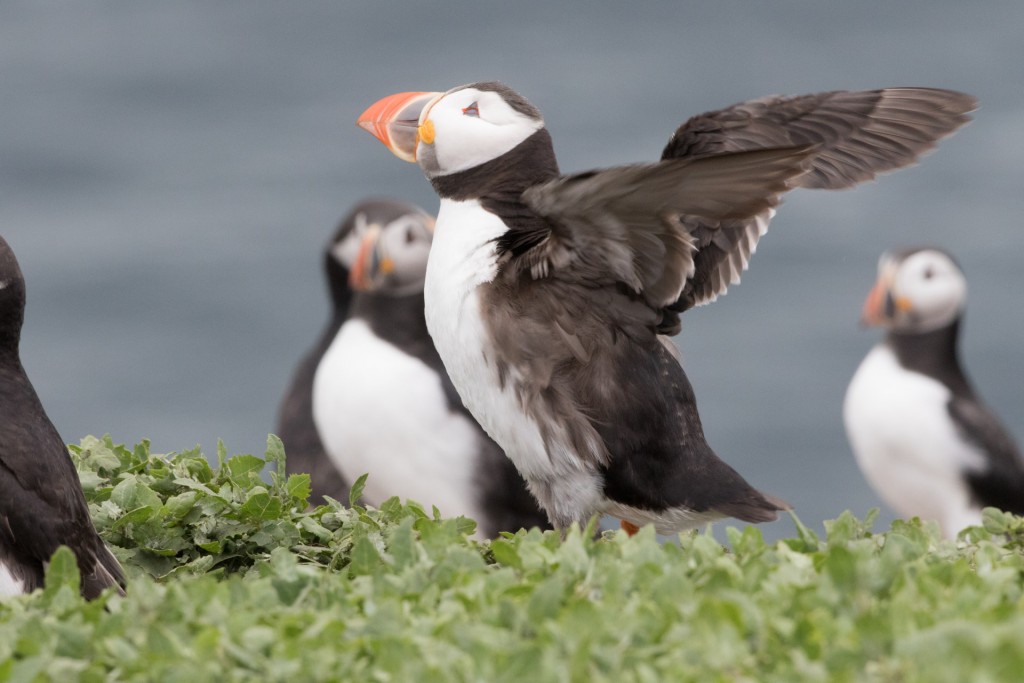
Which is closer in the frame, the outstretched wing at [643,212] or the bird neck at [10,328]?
the outstretched wing at [643,212]

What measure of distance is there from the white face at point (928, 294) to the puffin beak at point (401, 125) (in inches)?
301

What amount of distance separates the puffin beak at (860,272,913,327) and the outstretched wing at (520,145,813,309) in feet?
25.2

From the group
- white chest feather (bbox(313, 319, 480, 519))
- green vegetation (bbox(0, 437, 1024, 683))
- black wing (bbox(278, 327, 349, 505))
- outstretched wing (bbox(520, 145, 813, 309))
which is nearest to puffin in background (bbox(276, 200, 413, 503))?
black wing (bbox(278, 327, 349, 505))

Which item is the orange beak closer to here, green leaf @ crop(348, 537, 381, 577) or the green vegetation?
the green vegetation

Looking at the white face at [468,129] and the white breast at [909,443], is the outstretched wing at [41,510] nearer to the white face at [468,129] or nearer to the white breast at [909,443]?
the white face at [468,129]

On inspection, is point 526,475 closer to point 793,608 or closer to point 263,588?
point 263,588

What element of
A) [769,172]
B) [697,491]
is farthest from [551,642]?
[697,491]

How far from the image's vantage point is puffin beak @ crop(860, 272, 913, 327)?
1359 cm

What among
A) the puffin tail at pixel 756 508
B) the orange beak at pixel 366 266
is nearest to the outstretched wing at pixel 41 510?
the puffin tail at pixel 756 508

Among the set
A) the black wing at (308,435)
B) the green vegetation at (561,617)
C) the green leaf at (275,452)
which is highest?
the green vegetation at (561,617)

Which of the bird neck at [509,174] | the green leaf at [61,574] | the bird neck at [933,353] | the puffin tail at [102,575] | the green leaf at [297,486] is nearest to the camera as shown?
the green leaf at [61,574]

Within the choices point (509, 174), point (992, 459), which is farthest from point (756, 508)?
point (992, 459)

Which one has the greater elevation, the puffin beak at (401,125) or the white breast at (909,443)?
→ the puffin beak at (401,125)

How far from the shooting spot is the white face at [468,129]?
664 centimetres
